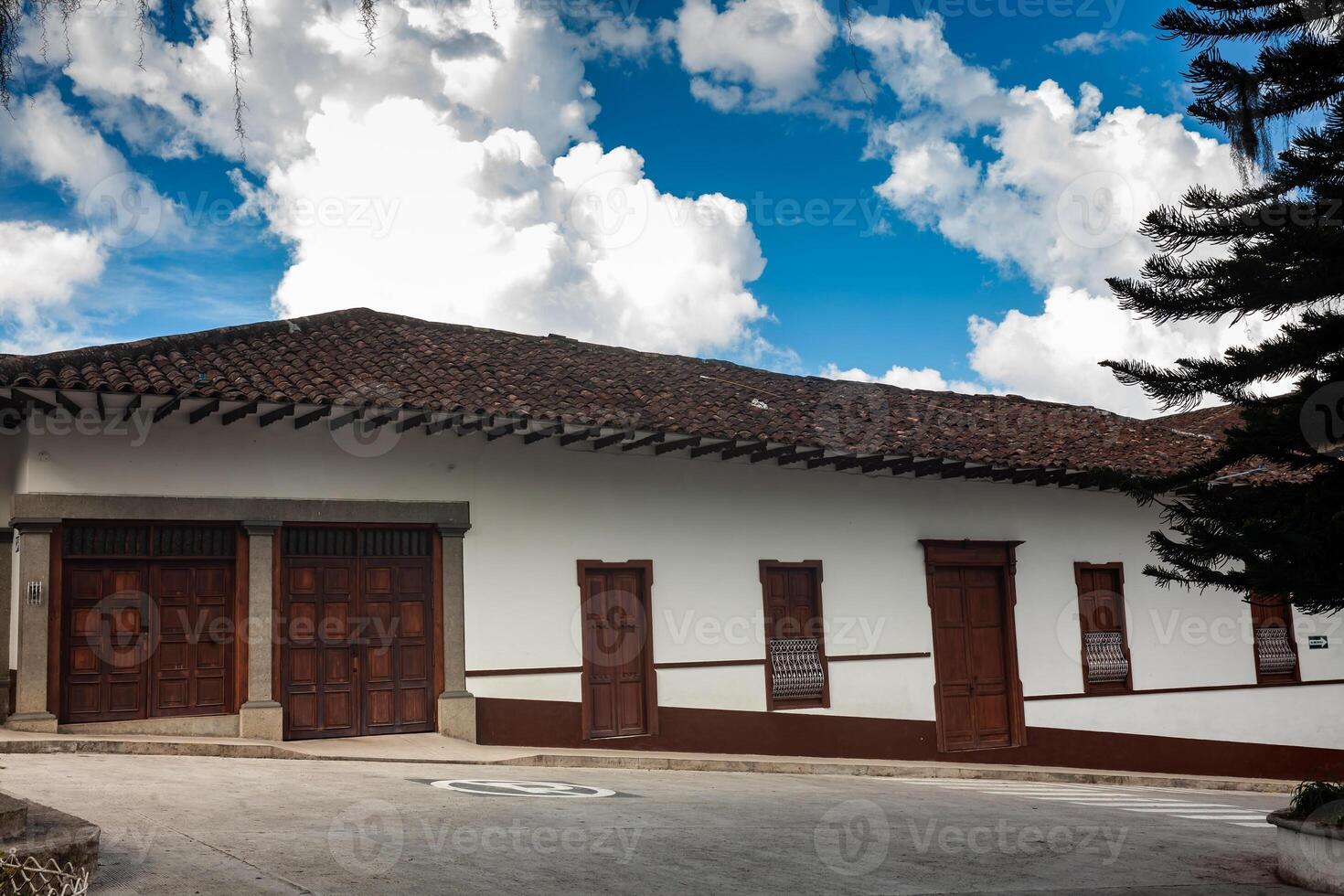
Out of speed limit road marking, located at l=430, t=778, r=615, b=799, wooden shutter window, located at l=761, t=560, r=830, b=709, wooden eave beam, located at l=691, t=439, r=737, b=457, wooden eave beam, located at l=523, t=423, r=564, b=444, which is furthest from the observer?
wooden shutter window, located at l=761, t=560, r=830, b=709

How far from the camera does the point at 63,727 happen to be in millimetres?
10234

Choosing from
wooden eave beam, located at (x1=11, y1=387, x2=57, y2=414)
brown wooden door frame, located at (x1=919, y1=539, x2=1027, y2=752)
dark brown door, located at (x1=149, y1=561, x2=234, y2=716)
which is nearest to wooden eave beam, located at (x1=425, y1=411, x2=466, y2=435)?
dark brown door, located at (x1=149, y1=561, x2=234, y2=716)

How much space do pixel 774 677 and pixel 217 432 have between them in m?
6.71

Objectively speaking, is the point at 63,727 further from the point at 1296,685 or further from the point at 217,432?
the point at 1296,685

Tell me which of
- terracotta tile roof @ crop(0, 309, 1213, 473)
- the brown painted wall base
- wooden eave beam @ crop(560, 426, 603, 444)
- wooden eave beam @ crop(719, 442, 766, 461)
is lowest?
the brown painted wall base

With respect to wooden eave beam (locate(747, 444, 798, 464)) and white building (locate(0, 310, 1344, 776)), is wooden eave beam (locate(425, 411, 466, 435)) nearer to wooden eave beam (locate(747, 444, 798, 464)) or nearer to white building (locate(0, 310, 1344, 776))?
white building (locate(0, 310, 1344, 776))

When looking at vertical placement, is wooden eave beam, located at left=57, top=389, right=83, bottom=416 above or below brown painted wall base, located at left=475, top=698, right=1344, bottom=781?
above

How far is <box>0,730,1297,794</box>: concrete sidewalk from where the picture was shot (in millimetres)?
9719

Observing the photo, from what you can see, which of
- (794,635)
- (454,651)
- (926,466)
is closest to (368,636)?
(454,651)

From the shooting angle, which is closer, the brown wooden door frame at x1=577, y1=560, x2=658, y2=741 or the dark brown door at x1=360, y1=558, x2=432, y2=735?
the dark brown door at x1=360, y1=558, x2=432, y2=735

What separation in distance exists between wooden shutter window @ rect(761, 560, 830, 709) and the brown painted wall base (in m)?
0.27

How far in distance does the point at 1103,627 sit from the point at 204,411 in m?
11.8

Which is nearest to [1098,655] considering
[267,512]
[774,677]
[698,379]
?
[774,677]

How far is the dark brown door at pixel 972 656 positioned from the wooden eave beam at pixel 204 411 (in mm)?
8872
